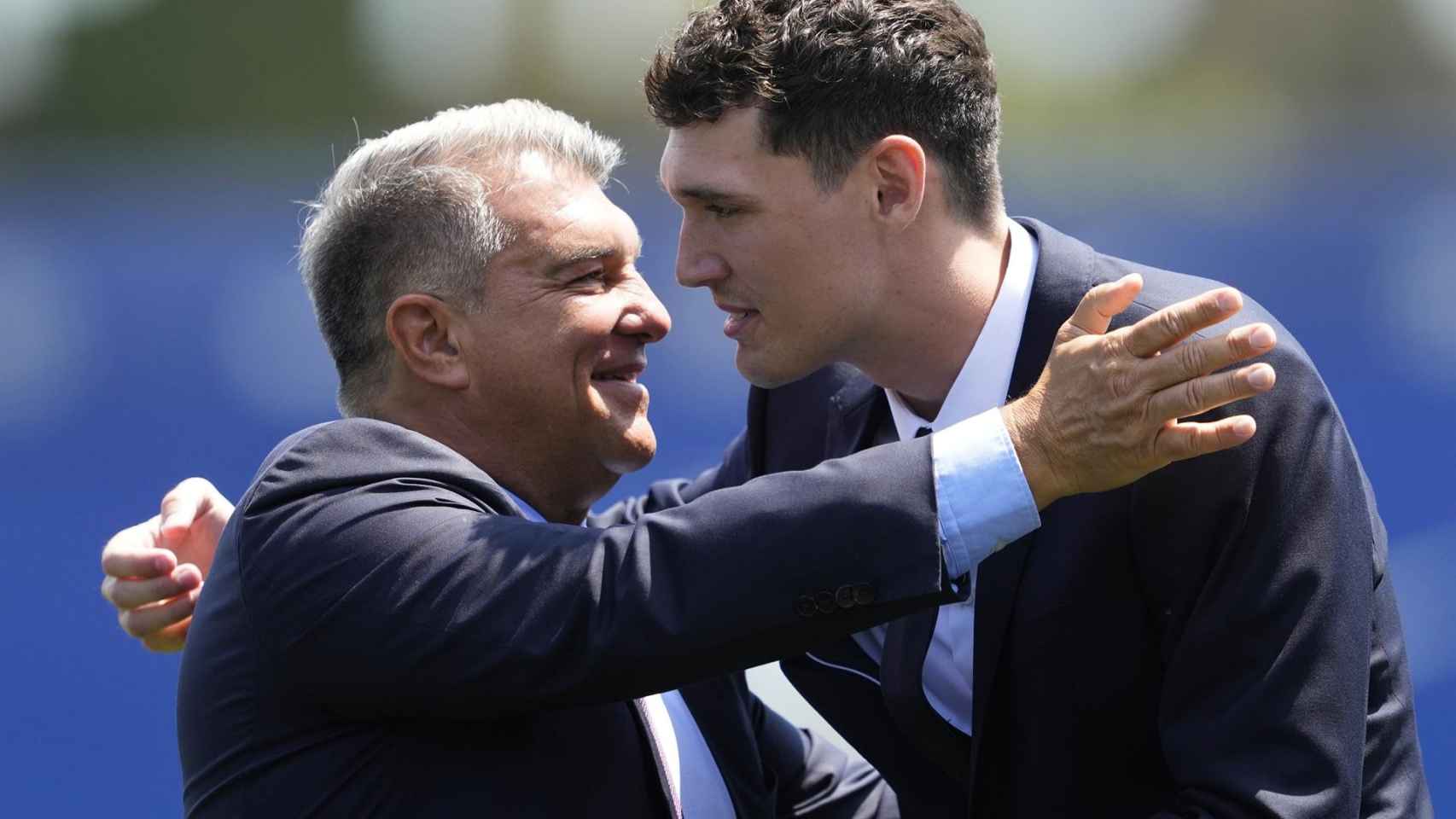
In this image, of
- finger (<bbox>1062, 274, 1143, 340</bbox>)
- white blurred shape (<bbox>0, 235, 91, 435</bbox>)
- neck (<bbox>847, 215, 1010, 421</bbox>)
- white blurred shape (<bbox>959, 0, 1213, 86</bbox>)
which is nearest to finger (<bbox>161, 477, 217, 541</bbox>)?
neck (<bbox>847, 215, 1010, 421</bbox>)

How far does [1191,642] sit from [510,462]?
1.10 metres

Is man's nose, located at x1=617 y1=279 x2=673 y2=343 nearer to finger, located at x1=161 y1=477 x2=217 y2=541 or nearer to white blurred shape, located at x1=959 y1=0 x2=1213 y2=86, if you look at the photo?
finger, located at x1=161 y1=477 x2=217 y2=541

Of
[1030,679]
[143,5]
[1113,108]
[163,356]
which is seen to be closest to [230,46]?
[143,5]

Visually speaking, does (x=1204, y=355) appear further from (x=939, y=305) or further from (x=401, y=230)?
(x=401, y=230)

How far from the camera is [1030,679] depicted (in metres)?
2.33

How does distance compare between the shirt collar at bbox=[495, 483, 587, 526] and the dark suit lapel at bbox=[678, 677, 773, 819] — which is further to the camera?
the dark suit lapel at bbox=[678, 677, 773, 819]

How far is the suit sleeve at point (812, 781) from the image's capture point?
2.96 meters

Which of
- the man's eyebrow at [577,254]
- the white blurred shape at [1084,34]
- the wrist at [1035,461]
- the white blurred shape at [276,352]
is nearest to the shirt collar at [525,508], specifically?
the man's eyebrow at [577,254]

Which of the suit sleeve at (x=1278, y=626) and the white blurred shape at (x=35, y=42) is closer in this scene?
the suit sleeve at (x=1278, y=626)

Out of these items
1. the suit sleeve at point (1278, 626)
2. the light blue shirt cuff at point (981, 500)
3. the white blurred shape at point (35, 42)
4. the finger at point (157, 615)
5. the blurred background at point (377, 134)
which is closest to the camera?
the light blue shirt cuff at point (981, 500)

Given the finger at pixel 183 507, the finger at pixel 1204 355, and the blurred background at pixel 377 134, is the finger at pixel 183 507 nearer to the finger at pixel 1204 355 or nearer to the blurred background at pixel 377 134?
the finger at pixel 1204 355

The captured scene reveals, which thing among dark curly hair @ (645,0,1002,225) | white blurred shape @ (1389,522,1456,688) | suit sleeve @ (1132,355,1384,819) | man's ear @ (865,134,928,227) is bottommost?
white blurred shape @ (1389,522,1456,688)

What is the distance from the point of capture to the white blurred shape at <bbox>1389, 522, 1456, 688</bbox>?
19.1ft

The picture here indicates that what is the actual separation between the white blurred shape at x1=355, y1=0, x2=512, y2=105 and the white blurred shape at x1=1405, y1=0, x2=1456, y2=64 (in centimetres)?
534
